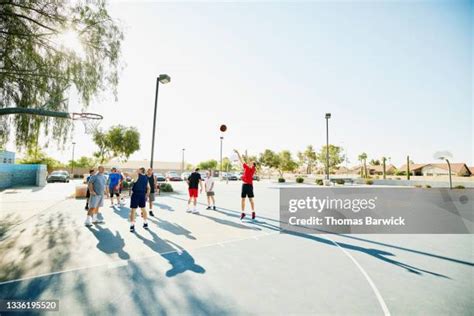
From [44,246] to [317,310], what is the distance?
229 inches

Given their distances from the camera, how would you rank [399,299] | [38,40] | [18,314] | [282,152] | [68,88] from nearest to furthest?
[18,314], [399,299], [38,40], [68,88], [282,152]

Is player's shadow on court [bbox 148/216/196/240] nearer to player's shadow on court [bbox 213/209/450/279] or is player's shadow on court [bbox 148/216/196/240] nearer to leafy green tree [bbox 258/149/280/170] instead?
player's shadow on court [bbox 213/209/450/279]

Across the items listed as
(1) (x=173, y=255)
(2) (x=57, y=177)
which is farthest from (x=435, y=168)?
(2) (x=57, y=177)

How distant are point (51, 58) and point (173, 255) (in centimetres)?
1030

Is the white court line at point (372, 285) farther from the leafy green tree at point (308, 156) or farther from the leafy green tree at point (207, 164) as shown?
the leafy green tree at point (207, 164)

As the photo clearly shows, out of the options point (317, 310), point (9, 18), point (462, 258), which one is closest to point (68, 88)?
point (9, 18)

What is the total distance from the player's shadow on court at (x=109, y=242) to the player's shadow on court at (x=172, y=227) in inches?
50.8

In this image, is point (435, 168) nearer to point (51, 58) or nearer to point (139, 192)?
point (139, 192)

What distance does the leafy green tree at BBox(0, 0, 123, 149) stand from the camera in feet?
27.0

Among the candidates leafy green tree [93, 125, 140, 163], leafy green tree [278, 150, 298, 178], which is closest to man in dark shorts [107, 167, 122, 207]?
leafy green tree [93, 125, 140, 163]

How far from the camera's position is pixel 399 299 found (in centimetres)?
321

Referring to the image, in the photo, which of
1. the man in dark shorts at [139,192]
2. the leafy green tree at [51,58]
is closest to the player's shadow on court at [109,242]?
the man in dark shorts at [139,192]

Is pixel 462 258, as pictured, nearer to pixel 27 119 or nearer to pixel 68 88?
pixel 68 88

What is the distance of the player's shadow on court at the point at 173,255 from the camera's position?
13.2ft
